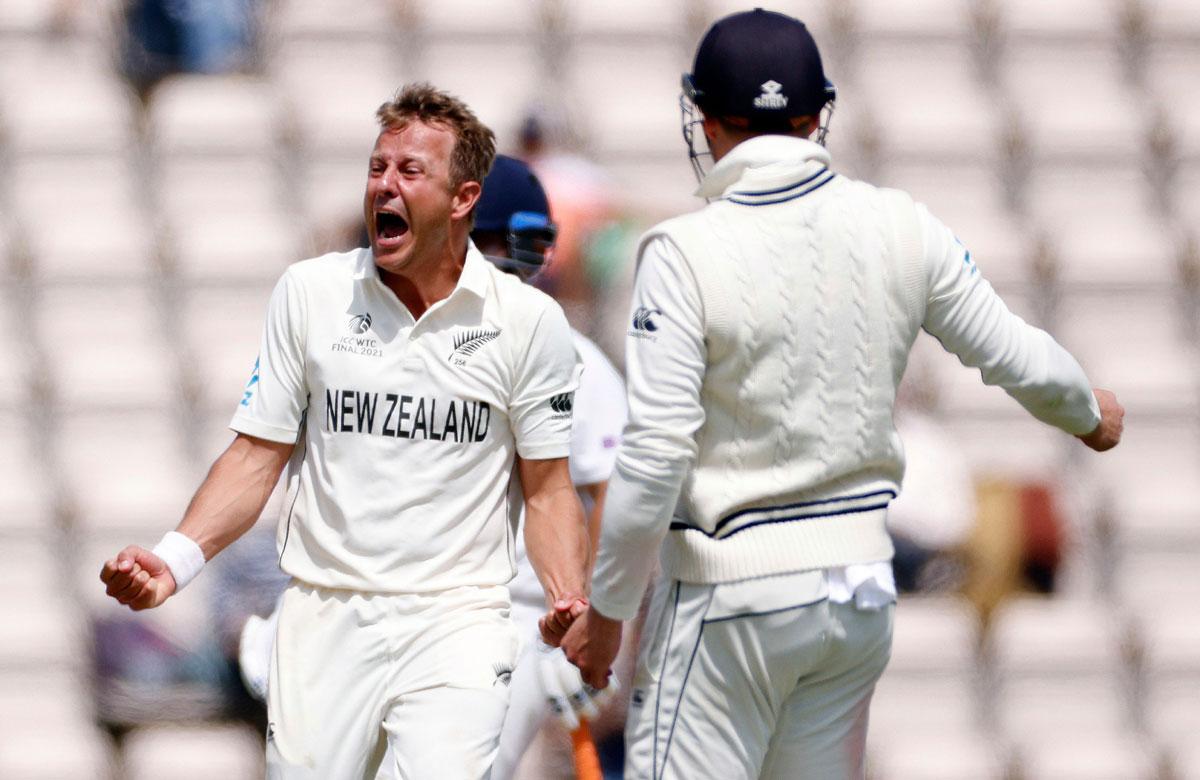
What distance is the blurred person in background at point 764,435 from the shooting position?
2.88m

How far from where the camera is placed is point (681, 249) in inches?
114

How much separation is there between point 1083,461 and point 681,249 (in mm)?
4406

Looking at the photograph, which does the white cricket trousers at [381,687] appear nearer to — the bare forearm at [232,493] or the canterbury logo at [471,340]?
the bare forearm at [232,493]

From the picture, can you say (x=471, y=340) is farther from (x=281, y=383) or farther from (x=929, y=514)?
(x=929, y=514)

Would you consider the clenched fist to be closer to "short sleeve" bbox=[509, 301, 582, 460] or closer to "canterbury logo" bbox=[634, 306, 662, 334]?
"short sleeve" bbox=[509, 301, 582, 460]

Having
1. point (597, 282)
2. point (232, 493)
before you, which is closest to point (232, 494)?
point (232, 493)

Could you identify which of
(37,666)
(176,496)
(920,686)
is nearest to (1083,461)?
(920,686)

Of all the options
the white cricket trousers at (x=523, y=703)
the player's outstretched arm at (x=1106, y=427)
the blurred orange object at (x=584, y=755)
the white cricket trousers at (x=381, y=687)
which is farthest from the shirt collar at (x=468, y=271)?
the player's outstretched arm at (x=1106, y=427)

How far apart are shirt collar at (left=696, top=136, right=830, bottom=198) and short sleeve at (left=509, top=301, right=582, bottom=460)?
24.6 inches

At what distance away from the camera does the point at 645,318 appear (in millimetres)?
2895

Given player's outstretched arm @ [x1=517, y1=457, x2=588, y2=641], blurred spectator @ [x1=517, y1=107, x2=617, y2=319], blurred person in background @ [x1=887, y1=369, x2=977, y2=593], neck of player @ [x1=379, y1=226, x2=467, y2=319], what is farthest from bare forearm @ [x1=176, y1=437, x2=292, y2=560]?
blurred person in background @ [x1=887, y1=369, x2=977, y2=593]

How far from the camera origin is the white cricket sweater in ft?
9.42

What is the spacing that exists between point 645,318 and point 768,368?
201mm

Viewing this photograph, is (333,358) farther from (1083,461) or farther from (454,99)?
(1083,461)
